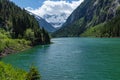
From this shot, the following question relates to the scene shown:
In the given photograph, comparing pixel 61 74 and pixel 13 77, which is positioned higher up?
pixel 13 77

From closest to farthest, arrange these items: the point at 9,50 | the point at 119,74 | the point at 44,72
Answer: the point at 119,74
the point at 44,72
the point at 9,50

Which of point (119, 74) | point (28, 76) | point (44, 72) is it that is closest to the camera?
point (28, 76)

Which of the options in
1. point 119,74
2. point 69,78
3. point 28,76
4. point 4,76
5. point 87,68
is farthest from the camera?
point 87,68

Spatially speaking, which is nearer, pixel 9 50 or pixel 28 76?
pixel 28 76

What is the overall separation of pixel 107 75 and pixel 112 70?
9387 millimetres

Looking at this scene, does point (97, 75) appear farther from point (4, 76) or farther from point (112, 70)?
point (4, 76)

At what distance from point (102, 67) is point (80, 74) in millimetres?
16109

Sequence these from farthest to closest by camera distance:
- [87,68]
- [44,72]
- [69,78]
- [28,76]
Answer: [87,68] < [44,72] < [69,78] < [28,76]

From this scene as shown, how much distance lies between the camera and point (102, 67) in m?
101

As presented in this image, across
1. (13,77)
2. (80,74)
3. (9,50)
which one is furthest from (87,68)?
(9,50)

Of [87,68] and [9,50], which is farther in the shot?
[9,50]

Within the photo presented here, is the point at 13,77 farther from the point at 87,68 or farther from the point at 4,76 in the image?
the point at 87,68

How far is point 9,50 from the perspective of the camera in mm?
163875

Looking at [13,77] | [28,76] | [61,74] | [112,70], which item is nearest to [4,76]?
[13,77]
